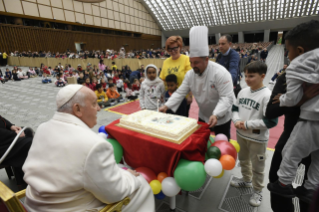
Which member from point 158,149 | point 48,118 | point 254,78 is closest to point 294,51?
point 254,78

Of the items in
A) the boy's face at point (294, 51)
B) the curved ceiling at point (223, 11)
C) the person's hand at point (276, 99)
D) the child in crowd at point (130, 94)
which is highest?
the curved ceiling at point (223, 11)

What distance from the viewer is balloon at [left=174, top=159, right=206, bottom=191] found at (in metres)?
1.50

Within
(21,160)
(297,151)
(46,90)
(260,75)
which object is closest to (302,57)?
(297,151)

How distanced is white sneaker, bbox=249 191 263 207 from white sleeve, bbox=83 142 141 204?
5.43 feet

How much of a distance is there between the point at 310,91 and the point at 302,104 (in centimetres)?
12

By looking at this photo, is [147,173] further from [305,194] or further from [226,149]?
[305,194]

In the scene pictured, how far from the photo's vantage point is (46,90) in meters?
8.59

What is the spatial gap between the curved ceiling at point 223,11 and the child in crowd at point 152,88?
31.2 meters

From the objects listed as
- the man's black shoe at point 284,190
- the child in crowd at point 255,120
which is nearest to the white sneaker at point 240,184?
the child in crowd at point 255,120

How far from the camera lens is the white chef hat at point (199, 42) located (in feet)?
6.78

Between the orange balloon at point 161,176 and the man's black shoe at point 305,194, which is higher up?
the man's black shoe at point 305,194

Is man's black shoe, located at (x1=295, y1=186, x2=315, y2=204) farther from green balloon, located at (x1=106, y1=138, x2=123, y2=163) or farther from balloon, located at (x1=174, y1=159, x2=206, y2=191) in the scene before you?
green balloon, located at (x1=106, y1=138, x2=123, y2=163)

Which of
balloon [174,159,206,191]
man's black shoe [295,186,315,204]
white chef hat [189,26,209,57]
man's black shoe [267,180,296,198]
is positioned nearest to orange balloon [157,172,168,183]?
balloon [174,159,206,191]

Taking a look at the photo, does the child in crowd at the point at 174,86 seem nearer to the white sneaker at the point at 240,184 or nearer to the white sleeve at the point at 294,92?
the white sneaker at the point at 240,184
